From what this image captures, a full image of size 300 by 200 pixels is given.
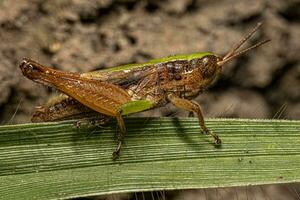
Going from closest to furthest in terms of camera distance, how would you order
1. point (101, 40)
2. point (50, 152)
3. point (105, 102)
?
point (50, 152) < point (105, 102) < point (101, 40)

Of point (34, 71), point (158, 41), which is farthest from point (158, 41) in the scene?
point (34, 71)

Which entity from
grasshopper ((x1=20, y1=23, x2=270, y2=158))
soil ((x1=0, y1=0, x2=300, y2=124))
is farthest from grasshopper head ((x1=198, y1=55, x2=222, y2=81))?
soil ((x1=0, y1=0, x2=300, y2=124))

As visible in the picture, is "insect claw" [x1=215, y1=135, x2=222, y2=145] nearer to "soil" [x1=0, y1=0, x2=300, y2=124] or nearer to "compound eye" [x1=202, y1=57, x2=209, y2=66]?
"compound eye" [x1=202, y1=57, x2=209, y2=66]

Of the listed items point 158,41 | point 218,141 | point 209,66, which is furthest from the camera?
point 158,41

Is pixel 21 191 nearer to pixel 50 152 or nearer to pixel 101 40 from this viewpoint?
pixel 50 152

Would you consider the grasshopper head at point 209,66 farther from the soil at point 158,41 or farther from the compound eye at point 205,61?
the soil at point 158,41

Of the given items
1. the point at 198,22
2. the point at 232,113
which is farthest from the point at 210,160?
the point at 198,22

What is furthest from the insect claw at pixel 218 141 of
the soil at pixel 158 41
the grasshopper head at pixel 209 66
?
the soil at pixel 158 41

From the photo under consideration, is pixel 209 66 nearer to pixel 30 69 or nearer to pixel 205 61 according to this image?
pixel 205 61
